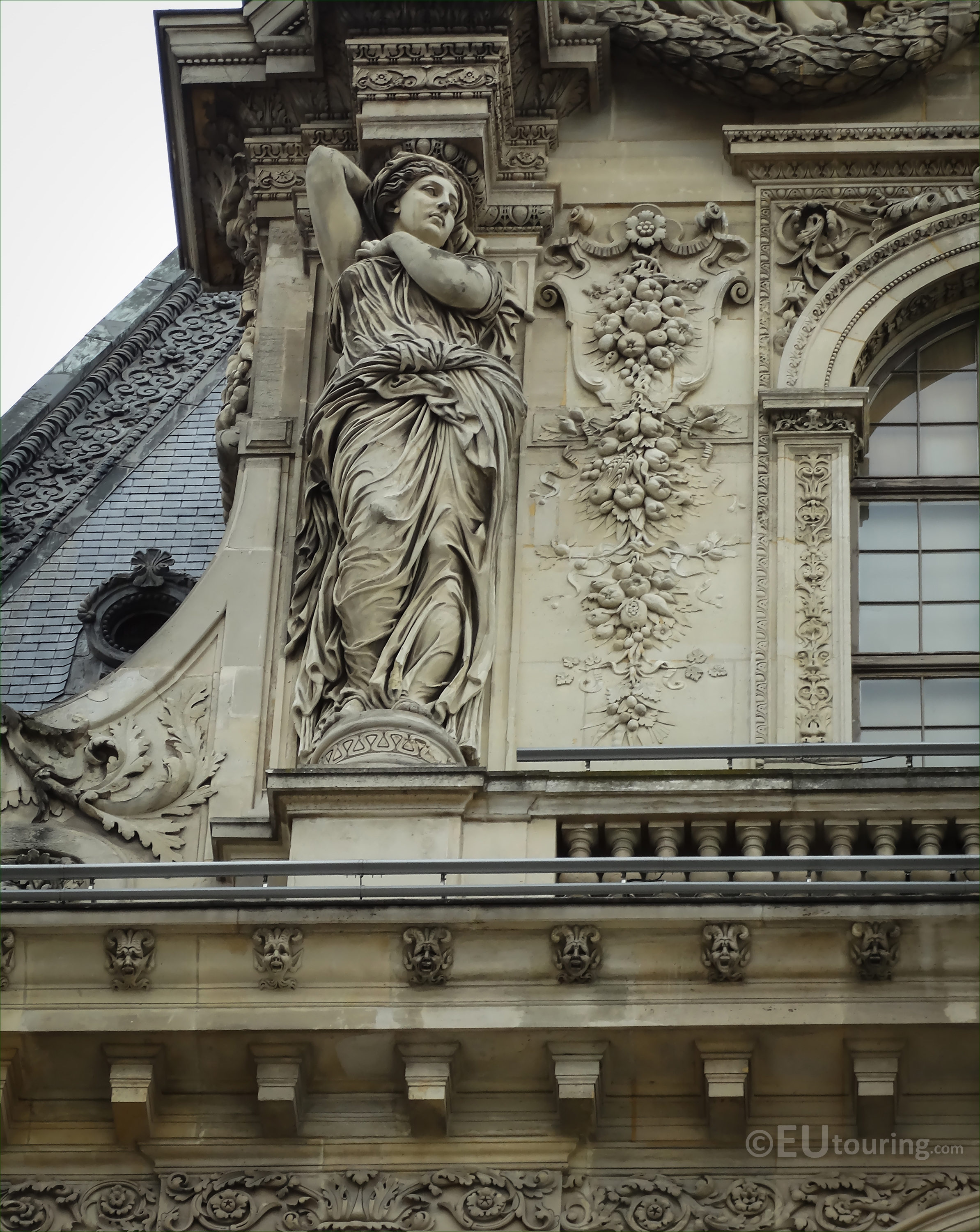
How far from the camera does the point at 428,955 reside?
1238 centimetres

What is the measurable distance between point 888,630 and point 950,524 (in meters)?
0.76

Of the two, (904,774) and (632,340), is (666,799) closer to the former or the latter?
(904,774)

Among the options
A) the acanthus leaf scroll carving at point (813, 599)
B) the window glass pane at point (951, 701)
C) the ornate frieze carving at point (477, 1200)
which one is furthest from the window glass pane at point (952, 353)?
the ornate frieze carving at point (477, 1200)

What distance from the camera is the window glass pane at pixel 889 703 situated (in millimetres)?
14766

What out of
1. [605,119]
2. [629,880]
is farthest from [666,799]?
[605,119]

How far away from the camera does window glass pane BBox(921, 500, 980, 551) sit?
15.4 meters

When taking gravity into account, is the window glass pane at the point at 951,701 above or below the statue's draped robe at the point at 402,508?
below

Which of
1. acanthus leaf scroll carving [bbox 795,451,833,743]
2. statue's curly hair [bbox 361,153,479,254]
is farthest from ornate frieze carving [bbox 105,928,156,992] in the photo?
statue's curly hair [bbox 361,153,479,254]

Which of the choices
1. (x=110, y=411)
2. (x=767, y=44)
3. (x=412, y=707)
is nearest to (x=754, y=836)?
(x=412, y=707)

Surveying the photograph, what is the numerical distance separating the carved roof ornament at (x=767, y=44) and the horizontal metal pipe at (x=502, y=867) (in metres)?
5.38

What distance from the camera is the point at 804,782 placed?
13047 millimetres

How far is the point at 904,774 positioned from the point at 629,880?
1290 mm

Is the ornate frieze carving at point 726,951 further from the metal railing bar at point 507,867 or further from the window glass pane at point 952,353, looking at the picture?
the window glass pane at point 952,353

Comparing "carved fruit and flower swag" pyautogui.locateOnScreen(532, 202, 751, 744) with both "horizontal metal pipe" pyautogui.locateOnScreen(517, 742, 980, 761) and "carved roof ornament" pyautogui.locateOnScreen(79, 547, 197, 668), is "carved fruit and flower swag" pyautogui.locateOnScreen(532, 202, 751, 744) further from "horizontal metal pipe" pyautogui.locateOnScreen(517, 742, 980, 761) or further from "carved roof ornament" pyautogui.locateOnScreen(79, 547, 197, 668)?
→ "carved roof ornament" pyautogui.locateOnScreen(79, 547, 197, 668)
